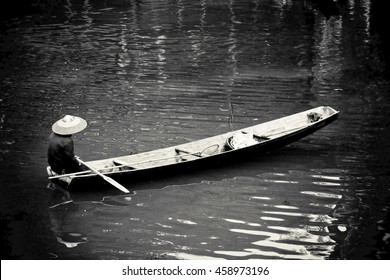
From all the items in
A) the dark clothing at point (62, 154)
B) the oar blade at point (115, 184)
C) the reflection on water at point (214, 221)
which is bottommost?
the reflection on water at point (214, 221)

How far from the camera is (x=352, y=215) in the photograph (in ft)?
31.2

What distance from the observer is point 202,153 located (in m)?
11.1

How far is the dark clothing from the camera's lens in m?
9.56

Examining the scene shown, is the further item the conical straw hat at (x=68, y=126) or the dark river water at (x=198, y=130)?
the conical straw hat at (x=68, y=126)

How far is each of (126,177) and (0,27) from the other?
55.3ft

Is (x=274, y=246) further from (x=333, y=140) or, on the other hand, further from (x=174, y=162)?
(x=333, y=140)

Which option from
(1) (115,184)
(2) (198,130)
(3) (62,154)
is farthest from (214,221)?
(2) (198,130)

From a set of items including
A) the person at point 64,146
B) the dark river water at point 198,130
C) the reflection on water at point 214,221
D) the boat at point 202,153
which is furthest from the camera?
the boat at point 202,153

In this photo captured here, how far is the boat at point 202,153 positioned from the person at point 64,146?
186 mm

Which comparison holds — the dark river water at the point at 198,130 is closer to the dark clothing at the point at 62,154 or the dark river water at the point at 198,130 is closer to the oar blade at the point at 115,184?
the oar blade at the point at 115,184

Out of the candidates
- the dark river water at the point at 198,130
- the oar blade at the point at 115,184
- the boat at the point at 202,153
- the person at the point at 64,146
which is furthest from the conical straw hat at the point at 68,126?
the dark river water at the point at 198,130

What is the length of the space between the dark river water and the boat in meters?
0.37

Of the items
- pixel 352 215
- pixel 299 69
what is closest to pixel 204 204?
pixel 352 215

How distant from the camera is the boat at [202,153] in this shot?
9867 mm
